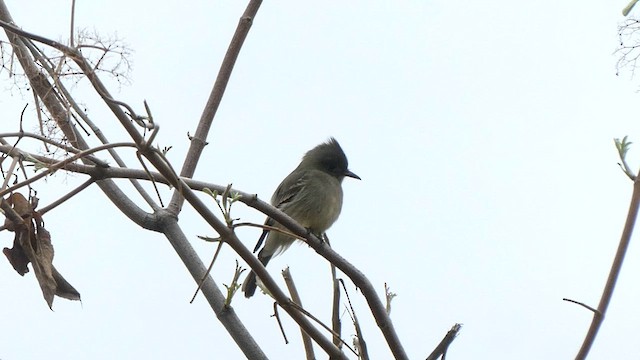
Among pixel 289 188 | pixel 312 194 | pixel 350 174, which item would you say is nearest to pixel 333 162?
pixel 350 174

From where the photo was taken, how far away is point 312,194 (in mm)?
6297

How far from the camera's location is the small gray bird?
242 inches

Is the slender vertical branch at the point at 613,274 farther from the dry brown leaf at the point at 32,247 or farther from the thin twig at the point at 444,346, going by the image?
the dry brown leaf at the point at 32,247

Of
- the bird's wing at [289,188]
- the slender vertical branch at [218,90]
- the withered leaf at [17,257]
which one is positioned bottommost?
the withered leaf at [17,257]

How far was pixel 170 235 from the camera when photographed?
341 cm

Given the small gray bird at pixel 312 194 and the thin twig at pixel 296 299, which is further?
the small gray bird at pixel 312 194

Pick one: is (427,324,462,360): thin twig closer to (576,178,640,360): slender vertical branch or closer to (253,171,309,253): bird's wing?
(576,178,640,360): slender vertical branch

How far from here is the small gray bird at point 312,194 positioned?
6141 millimetres

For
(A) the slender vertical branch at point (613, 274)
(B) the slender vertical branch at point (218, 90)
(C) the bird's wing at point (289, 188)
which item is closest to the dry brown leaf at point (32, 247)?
(B) the slender vertical branch at point (218, 90)

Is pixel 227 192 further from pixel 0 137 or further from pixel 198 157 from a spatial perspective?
pixel 198 157

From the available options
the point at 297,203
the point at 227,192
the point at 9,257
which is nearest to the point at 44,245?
the point at 9,257

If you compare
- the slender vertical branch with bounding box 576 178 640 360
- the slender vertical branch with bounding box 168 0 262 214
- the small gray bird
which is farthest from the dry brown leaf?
the small gray bird

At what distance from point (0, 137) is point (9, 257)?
1.36 ft

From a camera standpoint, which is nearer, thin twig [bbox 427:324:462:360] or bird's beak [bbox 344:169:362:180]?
thin twig [bbox 427:324:462:360]
